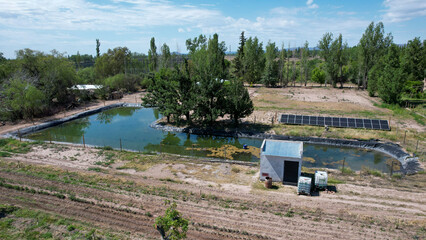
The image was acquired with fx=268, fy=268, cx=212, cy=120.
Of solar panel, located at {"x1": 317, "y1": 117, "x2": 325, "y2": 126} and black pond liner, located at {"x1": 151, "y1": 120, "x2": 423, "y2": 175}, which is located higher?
solar panel, located at {"x1": 317, "y1": 117, "x2": 325, "y2": 126}

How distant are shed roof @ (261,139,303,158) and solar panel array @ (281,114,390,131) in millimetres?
10970

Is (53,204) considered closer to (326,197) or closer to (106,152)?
(106,152)

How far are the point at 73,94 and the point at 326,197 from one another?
117 feet

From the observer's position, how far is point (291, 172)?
1530cm

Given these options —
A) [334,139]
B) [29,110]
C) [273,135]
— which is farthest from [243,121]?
[29,110]

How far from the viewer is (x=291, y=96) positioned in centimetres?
4494

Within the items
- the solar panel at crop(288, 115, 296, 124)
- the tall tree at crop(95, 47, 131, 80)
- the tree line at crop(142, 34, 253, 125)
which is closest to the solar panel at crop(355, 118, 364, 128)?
the solar panel at crop(288, 115, 296, 124)

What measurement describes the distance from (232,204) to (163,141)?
13.3 m

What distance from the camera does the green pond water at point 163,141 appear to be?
20016 millimetres

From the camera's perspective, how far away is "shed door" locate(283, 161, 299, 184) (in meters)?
15.2

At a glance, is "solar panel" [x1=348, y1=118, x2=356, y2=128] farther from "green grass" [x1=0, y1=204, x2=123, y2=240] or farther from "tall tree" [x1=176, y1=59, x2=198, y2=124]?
"green grass" [x1=0, y1=204, x2=123, y2=240]

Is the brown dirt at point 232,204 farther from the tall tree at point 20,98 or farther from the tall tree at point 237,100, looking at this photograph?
the tall tree at point 20,98

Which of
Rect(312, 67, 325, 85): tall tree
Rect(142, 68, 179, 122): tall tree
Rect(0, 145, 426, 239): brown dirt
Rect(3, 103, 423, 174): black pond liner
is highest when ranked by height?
Rect(312, 67, 325, 85): tall tree

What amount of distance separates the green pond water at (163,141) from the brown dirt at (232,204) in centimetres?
409
